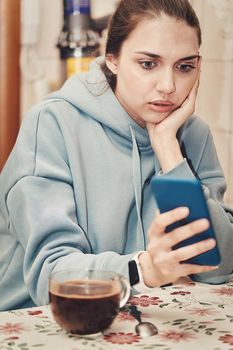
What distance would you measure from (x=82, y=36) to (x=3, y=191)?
1321 millimetres

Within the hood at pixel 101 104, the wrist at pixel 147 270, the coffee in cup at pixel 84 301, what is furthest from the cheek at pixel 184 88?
the coffee in cup at pixel 84 301

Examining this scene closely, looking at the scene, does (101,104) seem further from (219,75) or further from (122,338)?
(219,75)

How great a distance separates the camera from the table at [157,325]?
3.14ft

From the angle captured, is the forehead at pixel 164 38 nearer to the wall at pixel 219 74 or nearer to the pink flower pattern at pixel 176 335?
the pink flower pattern at pixel 176 335

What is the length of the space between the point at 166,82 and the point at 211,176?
0.33 metres

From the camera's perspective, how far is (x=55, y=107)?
151 centimetres

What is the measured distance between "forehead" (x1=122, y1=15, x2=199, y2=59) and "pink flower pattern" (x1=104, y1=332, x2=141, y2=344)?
65cm

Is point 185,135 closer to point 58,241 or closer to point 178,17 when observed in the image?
point 178,17

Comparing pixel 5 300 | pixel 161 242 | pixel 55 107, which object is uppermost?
pixel 55 107

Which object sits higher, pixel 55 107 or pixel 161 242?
pixel 55 107

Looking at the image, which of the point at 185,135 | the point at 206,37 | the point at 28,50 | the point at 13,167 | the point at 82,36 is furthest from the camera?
the point at 28,50

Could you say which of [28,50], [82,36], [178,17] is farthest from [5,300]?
[28,50]

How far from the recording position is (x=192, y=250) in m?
1.03

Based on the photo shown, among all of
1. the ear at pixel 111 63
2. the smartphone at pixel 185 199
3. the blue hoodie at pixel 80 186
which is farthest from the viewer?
the ear at pixel 111 63
